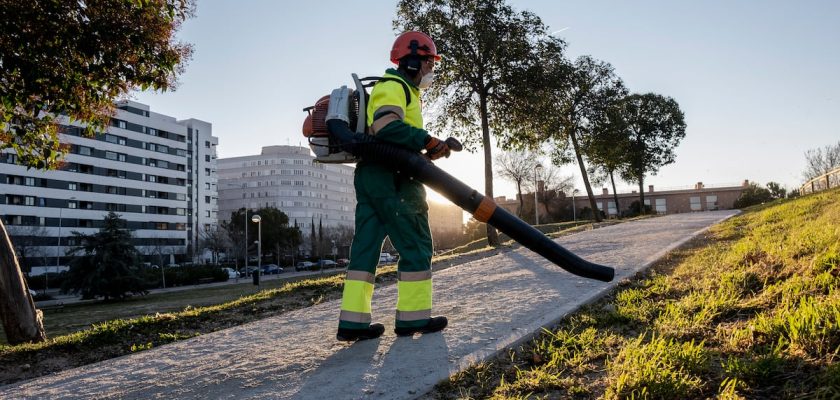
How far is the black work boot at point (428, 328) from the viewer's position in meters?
3.79

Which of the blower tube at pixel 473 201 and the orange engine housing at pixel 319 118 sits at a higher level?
the orange engine housing at pixel 319 118

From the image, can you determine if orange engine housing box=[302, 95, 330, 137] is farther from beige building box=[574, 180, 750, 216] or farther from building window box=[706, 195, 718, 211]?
building window box=[706, 195, 718, 211]

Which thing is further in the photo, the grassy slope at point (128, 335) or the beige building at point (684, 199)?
the beige building at point (684, 199)

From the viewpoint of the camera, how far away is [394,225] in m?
3.82

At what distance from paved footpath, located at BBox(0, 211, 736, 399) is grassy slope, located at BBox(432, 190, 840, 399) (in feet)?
0.95

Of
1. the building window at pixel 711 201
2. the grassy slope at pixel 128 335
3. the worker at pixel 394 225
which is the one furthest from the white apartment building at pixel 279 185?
the worker at pixel 394 225

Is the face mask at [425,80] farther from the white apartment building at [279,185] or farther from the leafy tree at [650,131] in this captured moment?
the white apartment building at [279,185]

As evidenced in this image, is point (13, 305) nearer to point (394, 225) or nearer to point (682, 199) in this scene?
point (394, 225)

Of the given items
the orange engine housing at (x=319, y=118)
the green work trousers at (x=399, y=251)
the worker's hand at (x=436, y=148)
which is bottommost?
the green work trousers at (x=399, y=251)

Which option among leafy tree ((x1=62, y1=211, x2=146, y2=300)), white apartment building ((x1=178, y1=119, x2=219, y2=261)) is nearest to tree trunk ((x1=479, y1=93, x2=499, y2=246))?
leafy tree ((x1=62, y1=211, x2=146, y2=300))

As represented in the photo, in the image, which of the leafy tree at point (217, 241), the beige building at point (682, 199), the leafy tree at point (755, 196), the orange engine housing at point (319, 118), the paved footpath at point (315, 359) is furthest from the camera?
the beige building at point (682, 199)

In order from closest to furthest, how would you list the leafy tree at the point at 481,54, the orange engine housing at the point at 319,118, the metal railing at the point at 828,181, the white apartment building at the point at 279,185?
the orange engine housing at the point at 319,118 → the leafy tree at the point at 481,54 → the metal railing at the point at 828,181 → the white apartment building at the point at 279,185

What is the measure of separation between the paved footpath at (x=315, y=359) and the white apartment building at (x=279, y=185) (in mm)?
109480

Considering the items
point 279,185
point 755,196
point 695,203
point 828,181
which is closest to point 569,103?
point 828,181
